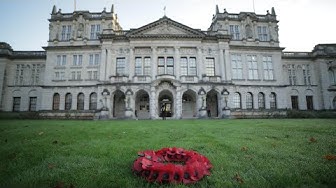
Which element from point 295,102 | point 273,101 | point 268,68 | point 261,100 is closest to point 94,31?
point 268,68

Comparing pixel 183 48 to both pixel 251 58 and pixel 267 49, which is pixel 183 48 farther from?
pixel 267 49

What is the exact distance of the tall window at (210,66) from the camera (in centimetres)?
3724

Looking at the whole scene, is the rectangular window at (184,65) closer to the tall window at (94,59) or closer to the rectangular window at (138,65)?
the rectangular window at (138,65)

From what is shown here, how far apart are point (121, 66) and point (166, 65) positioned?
25.8 ft

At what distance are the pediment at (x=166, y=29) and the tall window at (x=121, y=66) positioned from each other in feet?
14.7

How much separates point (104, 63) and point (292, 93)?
1454 inches

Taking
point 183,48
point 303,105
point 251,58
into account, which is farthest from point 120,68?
point 303,105

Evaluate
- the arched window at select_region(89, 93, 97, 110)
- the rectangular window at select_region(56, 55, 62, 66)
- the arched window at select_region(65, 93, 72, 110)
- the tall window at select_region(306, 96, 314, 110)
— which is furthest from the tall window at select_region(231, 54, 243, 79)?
the rectangular window at select_region(56, 55, 62, 66)

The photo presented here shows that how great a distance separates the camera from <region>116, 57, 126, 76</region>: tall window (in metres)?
36.5

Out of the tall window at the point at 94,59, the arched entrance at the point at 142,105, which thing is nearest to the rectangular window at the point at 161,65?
the arched entrance at the point at 142,105

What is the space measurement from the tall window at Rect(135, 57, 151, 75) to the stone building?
0.56ft

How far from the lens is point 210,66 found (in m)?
37.4

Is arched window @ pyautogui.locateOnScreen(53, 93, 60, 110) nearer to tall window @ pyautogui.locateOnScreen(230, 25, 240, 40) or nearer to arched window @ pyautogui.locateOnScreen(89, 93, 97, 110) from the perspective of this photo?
arched window @ pyautogui.locateOnScreen(89, 93, 97, 110)

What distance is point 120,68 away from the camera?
1446 inches
